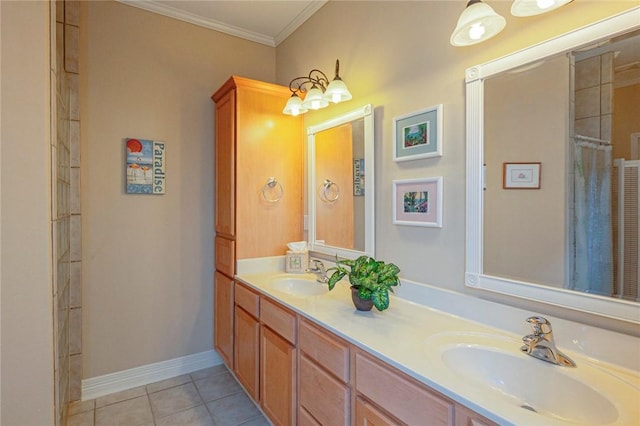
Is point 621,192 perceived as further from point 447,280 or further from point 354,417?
point 354,417

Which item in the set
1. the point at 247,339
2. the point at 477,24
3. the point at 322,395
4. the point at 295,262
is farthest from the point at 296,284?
the point at 477,24

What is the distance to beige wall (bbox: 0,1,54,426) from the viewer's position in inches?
43.1

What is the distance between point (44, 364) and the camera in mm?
1155

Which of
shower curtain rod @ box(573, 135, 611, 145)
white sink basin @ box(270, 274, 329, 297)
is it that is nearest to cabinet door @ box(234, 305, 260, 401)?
white sink basin @ box(270, 274, 329, 297)

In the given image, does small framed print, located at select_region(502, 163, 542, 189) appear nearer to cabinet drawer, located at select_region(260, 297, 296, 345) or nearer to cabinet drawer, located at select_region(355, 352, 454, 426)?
cabinet drawer, located at select_region(355, 352, 454, 426)

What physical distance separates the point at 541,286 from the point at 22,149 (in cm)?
192

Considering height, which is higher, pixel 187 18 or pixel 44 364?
pixel 187 18

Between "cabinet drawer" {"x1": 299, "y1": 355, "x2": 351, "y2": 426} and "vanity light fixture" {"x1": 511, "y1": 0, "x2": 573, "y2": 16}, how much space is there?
152cm

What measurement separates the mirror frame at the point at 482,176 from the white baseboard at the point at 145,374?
87.6 inches

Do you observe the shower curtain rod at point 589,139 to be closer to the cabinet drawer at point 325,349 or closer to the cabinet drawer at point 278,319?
the cabinet drawer at point 325,349

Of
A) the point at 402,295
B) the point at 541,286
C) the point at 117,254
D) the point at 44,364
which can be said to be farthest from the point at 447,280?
the point at 117,254

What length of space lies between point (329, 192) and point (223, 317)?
127cm

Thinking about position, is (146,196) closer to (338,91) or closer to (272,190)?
(272,190)

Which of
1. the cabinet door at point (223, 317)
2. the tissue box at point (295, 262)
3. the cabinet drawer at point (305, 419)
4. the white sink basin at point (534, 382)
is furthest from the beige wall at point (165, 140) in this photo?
the cabinet drawer at point (305, 419)
